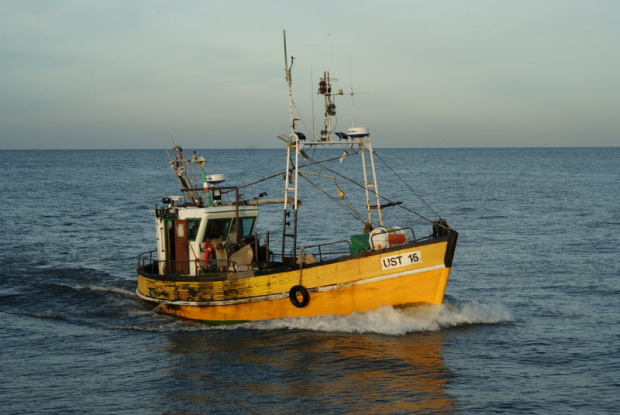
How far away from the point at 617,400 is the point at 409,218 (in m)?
34.2

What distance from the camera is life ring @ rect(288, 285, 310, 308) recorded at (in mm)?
18922

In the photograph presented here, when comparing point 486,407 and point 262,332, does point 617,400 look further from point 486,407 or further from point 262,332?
point 262,332

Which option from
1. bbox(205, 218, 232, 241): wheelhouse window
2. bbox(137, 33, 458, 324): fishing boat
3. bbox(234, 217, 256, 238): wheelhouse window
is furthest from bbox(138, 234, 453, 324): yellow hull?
bbox(234, 217, 256, 238): wheelhouse window

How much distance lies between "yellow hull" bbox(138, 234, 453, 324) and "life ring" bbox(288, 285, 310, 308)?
8 cm

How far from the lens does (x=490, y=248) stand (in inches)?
1353

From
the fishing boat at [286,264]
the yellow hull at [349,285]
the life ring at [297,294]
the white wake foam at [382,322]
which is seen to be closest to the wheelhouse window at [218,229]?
the fishing boat at [286,264]

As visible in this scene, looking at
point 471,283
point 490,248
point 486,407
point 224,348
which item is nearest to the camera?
point 486,407

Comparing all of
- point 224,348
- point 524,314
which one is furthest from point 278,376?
point 524,314

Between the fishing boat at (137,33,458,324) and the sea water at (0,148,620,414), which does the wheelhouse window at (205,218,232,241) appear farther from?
the sea water at (0,148,620,414)

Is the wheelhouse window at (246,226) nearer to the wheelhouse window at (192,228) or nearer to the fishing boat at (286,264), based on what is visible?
the fishing boat at (286,264)

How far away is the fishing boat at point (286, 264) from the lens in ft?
60.9

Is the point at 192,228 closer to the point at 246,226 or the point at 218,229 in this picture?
the point at 218,229

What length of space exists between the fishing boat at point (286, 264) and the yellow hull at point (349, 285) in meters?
0.03

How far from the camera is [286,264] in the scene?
20.3 meters
